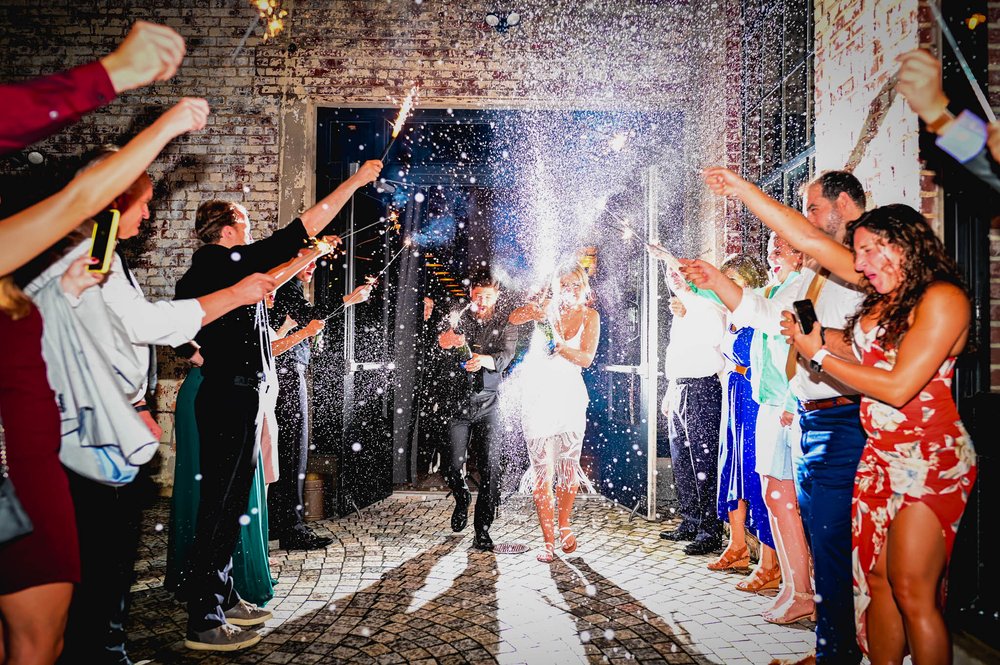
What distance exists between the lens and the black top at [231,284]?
3.08 meters

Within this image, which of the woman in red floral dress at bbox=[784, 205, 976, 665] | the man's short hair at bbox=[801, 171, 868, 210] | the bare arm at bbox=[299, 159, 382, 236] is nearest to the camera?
the woman in red floral dress at bbox=[784, 205, 976, 665]

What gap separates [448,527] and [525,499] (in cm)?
137

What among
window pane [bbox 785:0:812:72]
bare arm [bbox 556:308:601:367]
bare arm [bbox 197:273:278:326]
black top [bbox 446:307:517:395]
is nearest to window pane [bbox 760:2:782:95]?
window pane [bbox 785:0:812:72]

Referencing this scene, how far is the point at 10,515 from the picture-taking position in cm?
159

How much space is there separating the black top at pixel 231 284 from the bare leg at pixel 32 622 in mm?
1475


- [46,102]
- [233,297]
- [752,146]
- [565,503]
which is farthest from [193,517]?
[752,146]

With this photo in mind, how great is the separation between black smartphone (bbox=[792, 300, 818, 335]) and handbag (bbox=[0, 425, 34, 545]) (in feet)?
8.83

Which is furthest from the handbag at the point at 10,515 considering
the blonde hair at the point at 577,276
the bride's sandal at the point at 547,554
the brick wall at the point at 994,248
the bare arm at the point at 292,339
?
the brick wall at the point at 994,248

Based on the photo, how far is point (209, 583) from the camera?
302 cm

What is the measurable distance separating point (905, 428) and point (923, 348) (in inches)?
12.8

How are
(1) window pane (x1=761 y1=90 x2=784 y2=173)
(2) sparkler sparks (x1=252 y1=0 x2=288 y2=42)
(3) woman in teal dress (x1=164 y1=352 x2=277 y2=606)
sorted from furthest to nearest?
(2) sparkler sparks (x1=252 y1=0 x2=288 y2=42)
(1) window pane (x1=761 y1=90 x2=784 y2=173)
(3) woman in teal dress (x1=164 y1=352 x2=277 y2=606)

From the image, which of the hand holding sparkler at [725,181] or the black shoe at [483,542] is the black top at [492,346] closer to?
the black shoe at [483,542]

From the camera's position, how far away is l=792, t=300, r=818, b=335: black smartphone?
2.35 metres

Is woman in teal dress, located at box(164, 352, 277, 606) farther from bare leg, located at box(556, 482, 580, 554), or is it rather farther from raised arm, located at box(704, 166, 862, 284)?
raised arm, located at box(704, 166, 862, 284)
